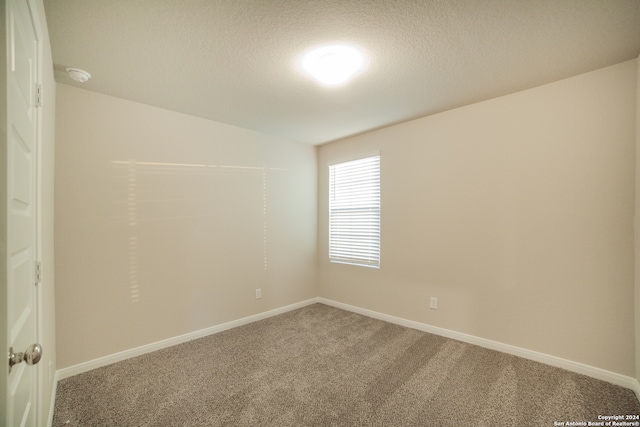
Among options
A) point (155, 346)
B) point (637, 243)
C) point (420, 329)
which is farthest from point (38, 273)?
point (637, 243)

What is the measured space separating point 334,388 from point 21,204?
7.11 feet

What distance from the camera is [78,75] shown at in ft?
7.32

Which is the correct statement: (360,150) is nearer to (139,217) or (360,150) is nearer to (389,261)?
(389,261)

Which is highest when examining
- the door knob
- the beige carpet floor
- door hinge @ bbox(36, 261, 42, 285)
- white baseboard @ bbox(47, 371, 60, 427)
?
door hinge @ bbox(36, 261, 42, 285)

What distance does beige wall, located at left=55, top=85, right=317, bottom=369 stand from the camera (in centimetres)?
246

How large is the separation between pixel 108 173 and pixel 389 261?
318 cm

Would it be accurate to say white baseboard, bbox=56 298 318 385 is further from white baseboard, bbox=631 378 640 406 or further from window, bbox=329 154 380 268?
white baseboard, bbox=631 378 640 406

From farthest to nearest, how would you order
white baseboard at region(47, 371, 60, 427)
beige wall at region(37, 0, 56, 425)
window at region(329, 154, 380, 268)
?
window at region(329, 154, 380, 268)
white baseboard at region(47, 371, 60, 427)
beige wall at region(37, 0, 56, 425)

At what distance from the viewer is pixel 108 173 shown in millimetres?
2631

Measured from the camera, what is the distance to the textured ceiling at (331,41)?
160 cm

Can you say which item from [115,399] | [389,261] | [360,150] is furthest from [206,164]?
[389,261]

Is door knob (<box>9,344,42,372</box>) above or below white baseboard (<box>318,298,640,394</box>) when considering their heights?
above

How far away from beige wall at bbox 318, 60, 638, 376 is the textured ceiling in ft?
1.03

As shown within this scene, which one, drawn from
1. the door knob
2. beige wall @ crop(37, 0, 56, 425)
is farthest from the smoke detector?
the door knob
